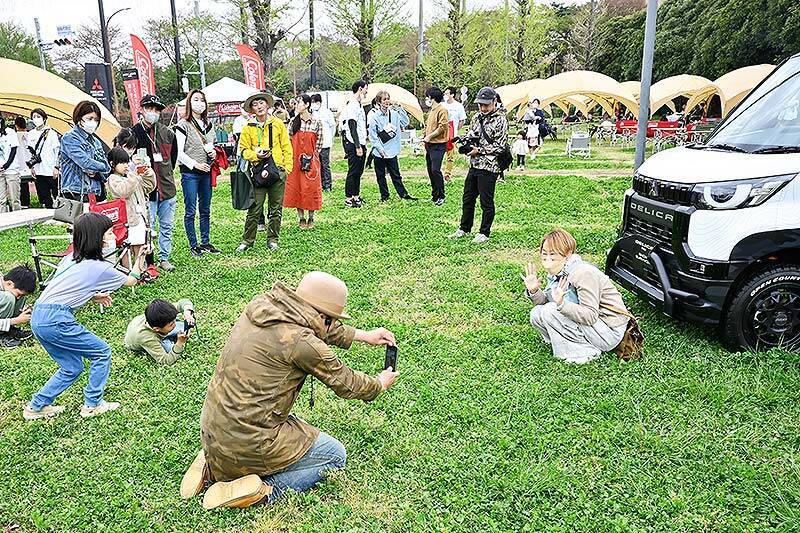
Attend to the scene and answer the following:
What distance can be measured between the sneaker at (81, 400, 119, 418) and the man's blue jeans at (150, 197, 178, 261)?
141 inches

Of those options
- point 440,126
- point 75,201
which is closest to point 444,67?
point 440,126

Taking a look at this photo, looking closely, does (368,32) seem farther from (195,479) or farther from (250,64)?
(195,479)

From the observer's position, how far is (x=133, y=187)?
680cm

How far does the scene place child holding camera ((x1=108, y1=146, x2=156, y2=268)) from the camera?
6.68m

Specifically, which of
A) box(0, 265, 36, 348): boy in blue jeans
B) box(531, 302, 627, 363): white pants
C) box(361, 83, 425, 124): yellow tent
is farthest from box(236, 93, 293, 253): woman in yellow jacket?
box(361, 83, 425, 124): yellow tent

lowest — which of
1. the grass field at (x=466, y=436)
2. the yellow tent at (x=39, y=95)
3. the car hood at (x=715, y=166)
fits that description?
the grass field at (x=466, y=436)

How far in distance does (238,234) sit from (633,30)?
38.4 metres

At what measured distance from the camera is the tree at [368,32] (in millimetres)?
33875

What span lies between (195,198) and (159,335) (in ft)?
11.0

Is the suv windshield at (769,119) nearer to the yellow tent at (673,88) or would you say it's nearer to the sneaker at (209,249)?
the sneaker at (209,249)

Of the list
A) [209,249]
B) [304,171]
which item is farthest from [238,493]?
[304,171]

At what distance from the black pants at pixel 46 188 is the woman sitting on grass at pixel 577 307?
9992 mm

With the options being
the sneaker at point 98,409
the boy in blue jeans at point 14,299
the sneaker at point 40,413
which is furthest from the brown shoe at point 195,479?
the boy in blue jeans at point 14,299

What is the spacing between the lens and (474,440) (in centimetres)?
396
